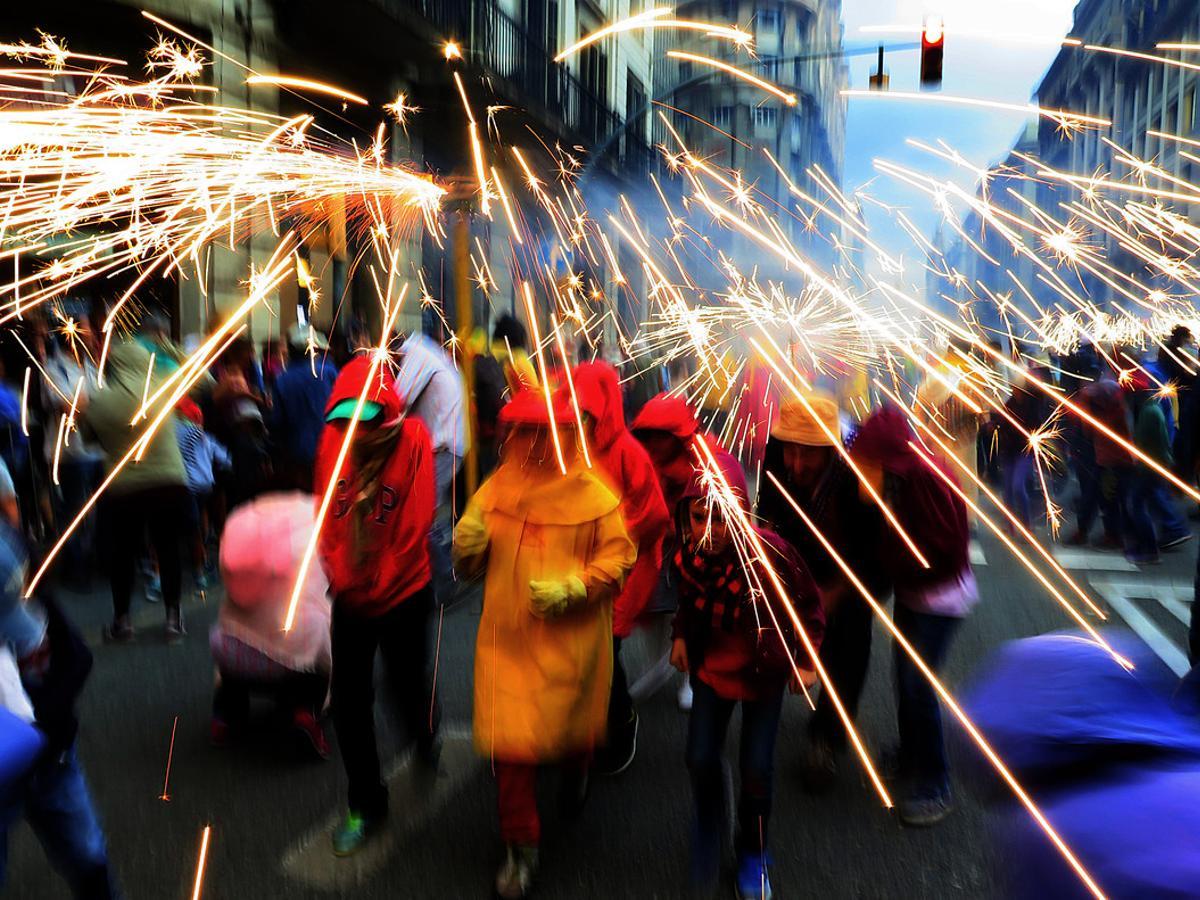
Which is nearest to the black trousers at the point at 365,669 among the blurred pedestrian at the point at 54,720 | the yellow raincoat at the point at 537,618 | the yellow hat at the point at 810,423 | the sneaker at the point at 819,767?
the yellow raincoat at the point at 537,618

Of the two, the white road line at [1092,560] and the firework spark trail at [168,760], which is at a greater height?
the firework spark trail at [168,760]

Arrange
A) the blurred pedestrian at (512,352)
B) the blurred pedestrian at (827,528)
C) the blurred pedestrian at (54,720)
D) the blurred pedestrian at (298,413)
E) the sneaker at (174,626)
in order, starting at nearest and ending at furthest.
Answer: the blurred pedestrian at (54,720)
the blurred pedestrian at (827,528)
the sneaker at (174,626)
the blurred pedestrian at (298,413)
the blurred pedestrian at (512,352)

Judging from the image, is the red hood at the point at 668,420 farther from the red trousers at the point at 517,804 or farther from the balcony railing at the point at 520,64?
the balcony railing at the point at 520,64

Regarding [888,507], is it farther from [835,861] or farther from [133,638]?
[133,638]

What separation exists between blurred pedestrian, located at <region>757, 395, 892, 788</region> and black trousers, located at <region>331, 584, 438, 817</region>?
4.71ft

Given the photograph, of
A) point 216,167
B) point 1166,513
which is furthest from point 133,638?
point 1166,513

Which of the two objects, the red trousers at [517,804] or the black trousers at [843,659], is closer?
the red trousers at [517,804]

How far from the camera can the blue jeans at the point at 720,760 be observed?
11.0 feet

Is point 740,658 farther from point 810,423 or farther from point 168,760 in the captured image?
point 168,760

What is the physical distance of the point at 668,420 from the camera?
4.64 m

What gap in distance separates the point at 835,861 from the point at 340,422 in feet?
7.54

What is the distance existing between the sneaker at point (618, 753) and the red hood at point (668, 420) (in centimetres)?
125

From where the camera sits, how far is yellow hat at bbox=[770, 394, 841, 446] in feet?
12.9

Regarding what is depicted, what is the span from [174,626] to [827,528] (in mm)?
3954
